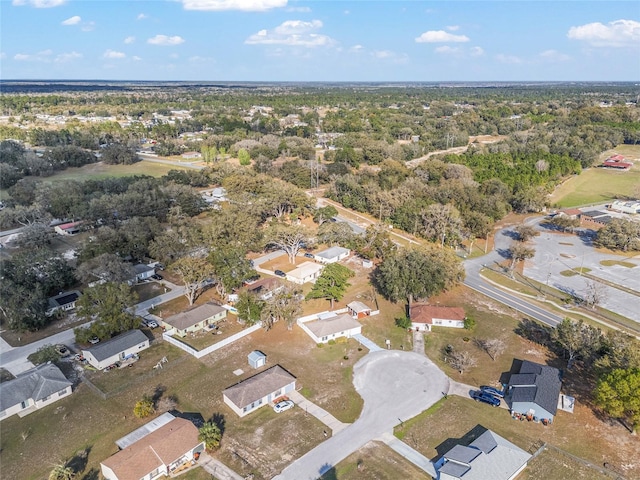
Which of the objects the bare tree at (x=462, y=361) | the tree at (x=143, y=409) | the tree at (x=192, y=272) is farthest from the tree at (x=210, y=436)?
the bare tree at (x=462, y=361)

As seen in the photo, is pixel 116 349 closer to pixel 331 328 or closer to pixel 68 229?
pixel 331 328

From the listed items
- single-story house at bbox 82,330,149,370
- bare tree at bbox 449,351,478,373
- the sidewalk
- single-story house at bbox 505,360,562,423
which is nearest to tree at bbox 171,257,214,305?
single-story house at bbox 82,330,149,370

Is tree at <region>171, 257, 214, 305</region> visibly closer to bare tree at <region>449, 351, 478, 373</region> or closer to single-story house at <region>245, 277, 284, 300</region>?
single-story house at <region>245, 277, 284, 300</region>

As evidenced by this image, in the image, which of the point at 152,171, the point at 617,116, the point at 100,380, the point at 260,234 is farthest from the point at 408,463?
the point at 617,116

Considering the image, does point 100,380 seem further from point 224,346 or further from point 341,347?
point 341,347

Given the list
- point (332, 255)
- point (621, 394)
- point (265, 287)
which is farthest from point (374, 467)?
point (332, 255)
